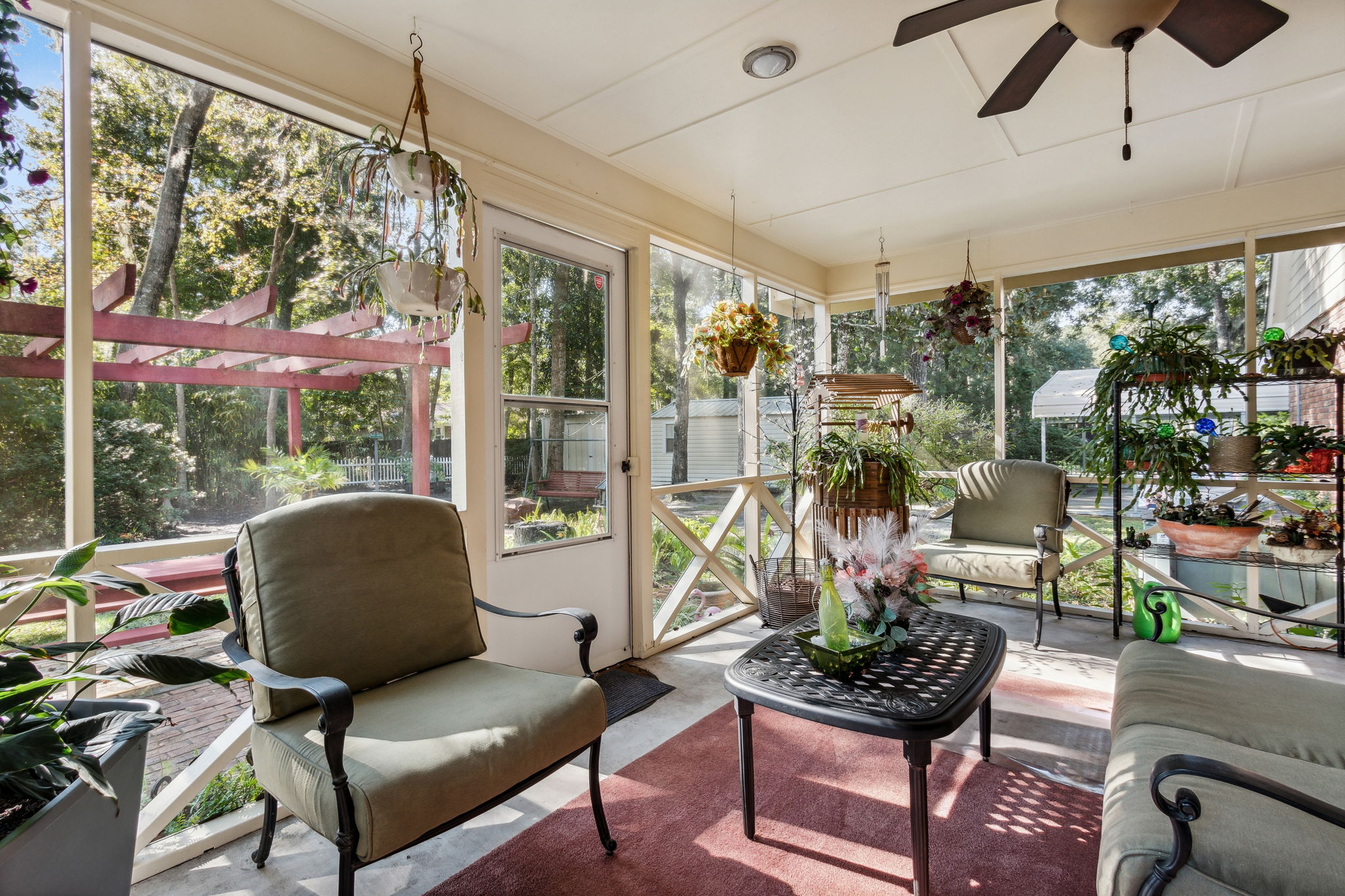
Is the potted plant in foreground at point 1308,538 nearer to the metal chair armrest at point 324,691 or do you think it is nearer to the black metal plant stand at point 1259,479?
the black metal plant stand at point 1259,479

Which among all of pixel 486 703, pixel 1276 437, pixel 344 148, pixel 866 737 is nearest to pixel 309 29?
pixel 344 148

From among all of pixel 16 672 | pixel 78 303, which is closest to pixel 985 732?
pixel 16 672

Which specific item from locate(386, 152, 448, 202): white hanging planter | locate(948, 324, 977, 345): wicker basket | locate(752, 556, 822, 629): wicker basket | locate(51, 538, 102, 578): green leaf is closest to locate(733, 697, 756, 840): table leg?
locate(51, 538, 102, 578): green leaf

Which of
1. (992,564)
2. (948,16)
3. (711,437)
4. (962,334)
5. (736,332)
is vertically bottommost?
(992,564)

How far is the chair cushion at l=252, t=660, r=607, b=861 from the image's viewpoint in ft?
4.17

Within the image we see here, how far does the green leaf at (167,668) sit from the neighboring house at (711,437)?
2.41 m

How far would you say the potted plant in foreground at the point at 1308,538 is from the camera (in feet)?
10.3

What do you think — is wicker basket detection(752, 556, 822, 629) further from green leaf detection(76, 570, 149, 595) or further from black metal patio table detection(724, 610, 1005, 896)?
green leaf detection(76, 570, 149, 595)

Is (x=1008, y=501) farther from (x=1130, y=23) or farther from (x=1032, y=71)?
(x=1130, y=23)

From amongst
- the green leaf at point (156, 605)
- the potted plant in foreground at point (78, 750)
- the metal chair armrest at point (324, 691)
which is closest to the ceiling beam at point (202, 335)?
the potted plant in foreground at point (78, 750)

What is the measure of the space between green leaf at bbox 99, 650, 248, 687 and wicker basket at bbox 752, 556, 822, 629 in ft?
9.40

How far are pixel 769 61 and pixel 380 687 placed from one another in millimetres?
2477

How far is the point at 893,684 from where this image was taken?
5.67ft

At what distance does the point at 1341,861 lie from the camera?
39.6 inches
